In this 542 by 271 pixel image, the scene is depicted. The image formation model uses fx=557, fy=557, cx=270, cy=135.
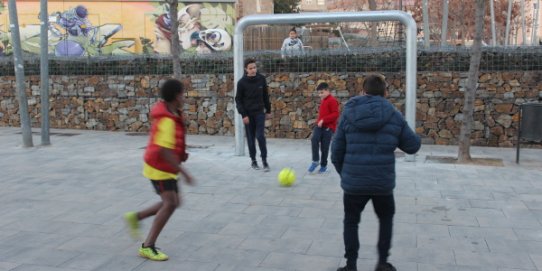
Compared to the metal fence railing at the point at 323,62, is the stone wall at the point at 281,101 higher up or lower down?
lower down

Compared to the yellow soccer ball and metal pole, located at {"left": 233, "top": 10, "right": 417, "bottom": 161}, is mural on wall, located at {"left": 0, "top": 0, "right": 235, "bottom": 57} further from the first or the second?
the yellow soccer ball

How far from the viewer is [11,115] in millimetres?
15336

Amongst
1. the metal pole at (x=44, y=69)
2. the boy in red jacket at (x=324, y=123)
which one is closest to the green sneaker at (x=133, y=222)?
the boy in red jacket at (x=324, y=123)

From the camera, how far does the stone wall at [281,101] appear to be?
1126cm

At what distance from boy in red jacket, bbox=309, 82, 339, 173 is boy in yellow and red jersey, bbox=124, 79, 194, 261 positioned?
12.7ft

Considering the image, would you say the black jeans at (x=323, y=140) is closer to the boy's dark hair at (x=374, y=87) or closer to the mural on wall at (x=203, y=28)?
the boy's dark hair at (x=374, y=87)

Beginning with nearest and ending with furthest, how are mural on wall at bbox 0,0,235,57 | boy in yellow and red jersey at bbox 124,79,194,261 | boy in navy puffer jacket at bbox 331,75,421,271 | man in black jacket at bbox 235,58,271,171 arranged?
boy in navy puffer jacket at bbox 331,75,421,271
boy in yellow and red jersey at bbox 124,79,194,261
man in black jacket at bbox 235,58,271,171
mural on wall at bbox 0,0,235,57

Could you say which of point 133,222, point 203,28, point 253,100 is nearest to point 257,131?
point 253,100

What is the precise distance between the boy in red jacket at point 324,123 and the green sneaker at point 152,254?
4.10 meters

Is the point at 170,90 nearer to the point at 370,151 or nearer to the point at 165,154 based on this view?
the point at 165,154

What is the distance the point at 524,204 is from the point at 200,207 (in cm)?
380

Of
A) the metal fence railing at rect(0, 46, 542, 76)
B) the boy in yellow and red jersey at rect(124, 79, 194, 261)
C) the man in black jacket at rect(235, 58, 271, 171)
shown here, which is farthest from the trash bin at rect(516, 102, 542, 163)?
the boy in yellow and red jersey at rect(124, 79, 194, 261)

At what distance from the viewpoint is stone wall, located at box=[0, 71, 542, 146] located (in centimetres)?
1126

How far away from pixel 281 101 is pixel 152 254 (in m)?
8.17
